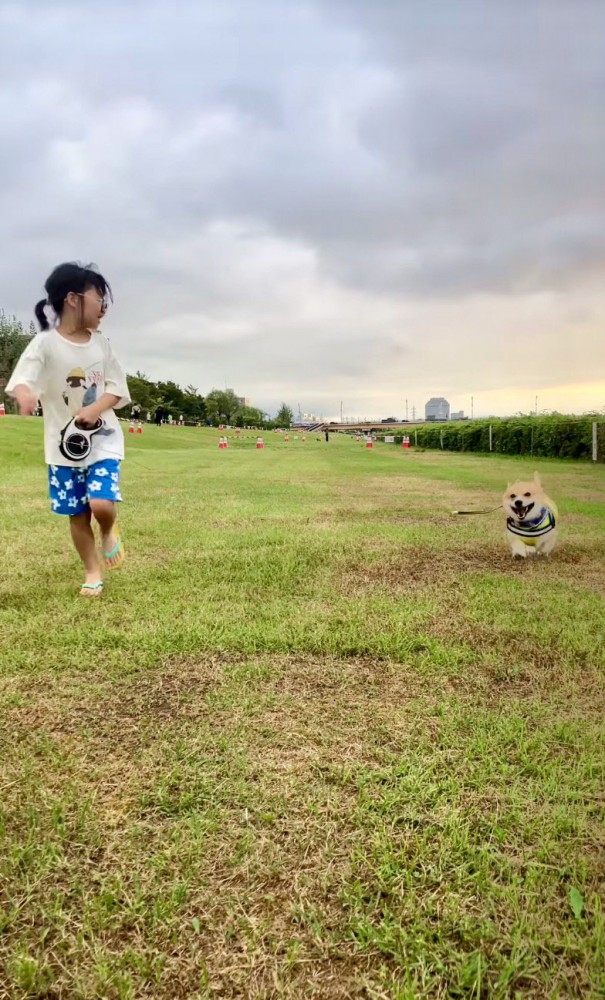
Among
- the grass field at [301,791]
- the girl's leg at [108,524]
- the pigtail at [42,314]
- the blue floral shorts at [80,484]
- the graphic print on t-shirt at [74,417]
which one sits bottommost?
the grass field at [301,791]

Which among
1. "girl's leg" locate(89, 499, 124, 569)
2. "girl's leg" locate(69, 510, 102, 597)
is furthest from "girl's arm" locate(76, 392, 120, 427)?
"girl's leg" locate(69, 510, 102, 597)

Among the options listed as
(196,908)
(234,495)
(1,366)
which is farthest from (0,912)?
(1,366)

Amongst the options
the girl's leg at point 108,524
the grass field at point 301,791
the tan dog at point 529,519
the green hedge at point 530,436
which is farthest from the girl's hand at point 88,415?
the green hedge at point 530,436

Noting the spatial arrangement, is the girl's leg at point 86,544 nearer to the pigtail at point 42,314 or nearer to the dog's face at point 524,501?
the pigtail at point 42,314

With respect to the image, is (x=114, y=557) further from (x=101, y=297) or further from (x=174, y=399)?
(x=174, y=399)

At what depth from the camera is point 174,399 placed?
3664 inches

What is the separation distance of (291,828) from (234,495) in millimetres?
7574

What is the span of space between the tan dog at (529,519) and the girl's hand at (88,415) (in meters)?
3.26

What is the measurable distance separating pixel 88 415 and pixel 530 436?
24877mm

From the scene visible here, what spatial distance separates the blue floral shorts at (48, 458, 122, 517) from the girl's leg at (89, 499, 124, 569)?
6 cm

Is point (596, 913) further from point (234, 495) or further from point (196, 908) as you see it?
point (234, 495)

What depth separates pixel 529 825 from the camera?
1.46 m

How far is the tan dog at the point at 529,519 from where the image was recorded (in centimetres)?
448

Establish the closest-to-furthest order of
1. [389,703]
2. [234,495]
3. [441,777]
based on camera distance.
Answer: [441,777]
[389,703]
[234,495]
